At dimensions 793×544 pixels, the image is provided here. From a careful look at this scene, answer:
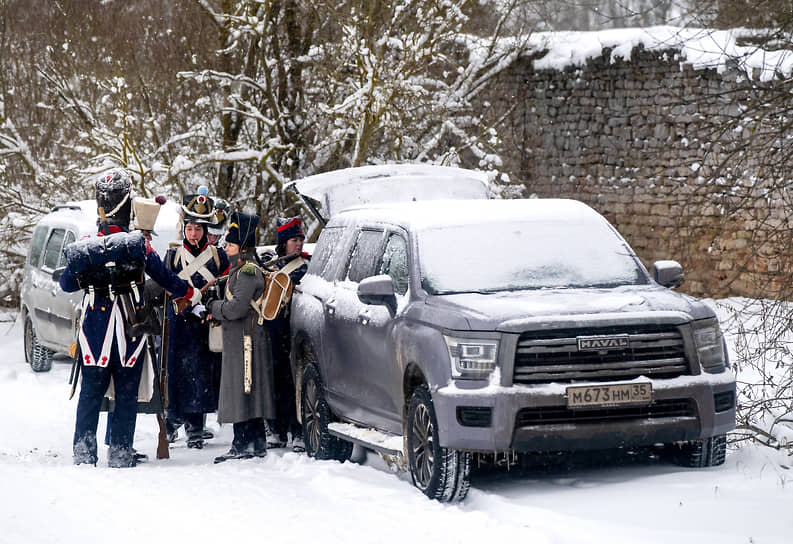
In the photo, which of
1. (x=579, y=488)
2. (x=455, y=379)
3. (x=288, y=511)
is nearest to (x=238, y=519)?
(x=288, y=511)

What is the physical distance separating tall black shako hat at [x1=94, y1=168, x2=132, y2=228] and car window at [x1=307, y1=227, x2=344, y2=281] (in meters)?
1.47

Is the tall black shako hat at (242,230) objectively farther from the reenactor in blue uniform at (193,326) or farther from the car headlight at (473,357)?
the car headlight at (473,357)

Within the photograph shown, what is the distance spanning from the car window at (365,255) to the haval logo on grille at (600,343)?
197 cm

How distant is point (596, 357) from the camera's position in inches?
261

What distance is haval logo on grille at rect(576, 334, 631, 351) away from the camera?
656 centimetres

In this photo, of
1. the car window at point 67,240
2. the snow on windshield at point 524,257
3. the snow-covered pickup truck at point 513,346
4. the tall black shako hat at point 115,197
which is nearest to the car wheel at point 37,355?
the car window at point 67,240

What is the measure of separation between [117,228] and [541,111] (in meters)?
13.3

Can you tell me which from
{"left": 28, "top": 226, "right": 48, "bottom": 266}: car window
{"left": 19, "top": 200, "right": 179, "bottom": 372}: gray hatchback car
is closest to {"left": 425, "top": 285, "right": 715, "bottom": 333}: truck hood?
{"left": 19, "top": 200, "right": 179, "bottom": 372}: gray hatchback car

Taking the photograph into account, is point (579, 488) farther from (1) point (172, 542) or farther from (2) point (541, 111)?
(2) point (541, 111)

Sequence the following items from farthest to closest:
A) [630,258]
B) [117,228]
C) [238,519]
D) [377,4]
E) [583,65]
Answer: [583,65]
[377,4]
[117,228]
[630,258]
[238,519]

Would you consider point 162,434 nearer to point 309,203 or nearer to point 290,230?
point 290,230

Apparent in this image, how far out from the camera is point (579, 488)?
6.77 meters

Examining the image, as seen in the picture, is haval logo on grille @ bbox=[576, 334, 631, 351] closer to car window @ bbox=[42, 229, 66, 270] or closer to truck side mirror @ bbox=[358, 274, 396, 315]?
truck side mirror @ bbox=[358, 274, 396, 315]

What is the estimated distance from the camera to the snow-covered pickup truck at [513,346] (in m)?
6.55
